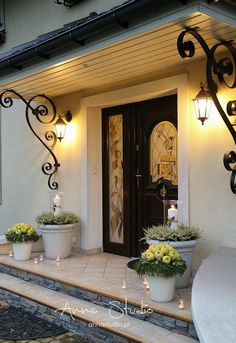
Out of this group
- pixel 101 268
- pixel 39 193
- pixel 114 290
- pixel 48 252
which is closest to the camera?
pixel 114 290

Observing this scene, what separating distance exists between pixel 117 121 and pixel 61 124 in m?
0.83

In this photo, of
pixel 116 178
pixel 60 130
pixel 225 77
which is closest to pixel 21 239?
pixel 116 178

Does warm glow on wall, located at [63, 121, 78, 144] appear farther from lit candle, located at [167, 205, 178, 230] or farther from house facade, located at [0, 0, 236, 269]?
lit candle, located at [167, 205, 178, 230]

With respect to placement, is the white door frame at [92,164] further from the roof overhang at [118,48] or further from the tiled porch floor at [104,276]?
the tiled porch floor at [104,276]

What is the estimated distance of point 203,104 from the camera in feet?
13.3

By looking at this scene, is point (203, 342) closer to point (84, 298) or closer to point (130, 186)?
point (84, 298)

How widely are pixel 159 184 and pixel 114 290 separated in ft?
5.23

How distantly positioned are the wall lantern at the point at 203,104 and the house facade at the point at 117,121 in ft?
0.38

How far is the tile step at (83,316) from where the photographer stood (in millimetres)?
3207

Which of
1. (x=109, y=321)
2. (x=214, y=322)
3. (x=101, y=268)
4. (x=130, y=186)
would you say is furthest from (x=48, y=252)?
(x=214, y=322)

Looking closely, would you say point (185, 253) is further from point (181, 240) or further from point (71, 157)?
point (71, 157)

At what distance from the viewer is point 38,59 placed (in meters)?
4.32

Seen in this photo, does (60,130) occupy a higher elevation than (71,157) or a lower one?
higher

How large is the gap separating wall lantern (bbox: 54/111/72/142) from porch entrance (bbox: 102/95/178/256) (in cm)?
54
